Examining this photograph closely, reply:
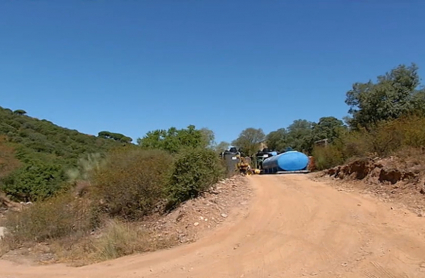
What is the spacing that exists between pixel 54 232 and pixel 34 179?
1881cm

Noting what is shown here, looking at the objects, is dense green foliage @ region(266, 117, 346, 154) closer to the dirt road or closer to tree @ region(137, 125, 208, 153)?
tree @ region(137, 125, 208, 153)

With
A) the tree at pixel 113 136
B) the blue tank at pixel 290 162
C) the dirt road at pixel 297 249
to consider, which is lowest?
the dirt road at pixel 297 249

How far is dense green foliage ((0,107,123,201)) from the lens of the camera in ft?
104

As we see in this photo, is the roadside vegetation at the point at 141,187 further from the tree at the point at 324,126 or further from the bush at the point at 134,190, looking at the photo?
the tree at the point at 324,126

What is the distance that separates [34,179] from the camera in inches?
1252

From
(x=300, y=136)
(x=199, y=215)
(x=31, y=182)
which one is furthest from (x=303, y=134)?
(x=199, y=215)

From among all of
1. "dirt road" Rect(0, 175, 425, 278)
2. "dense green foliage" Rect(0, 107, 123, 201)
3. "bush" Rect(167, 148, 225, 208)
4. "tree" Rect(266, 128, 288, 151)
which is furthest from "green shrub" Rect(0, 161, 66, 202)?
"tree" Rect(266, 128, 288, 151)

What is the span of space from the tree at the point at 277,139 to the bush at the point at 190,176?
6355 cm

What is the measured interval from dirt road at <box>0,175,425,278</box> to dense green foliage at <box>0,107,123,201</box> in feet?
43.7

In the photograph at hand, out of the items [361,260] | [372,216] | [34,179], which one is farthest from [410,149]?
[34,179]

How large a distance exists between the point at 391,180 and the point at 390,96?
16.0 m

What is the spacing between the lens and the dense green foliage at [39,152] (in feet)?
104

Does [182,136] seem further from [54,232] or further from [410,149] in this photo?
[410,149]

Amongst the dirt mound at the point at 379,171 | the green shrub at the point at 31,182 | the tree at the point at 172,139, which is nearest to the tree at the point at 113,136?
the green shrub at the point at 31,182
